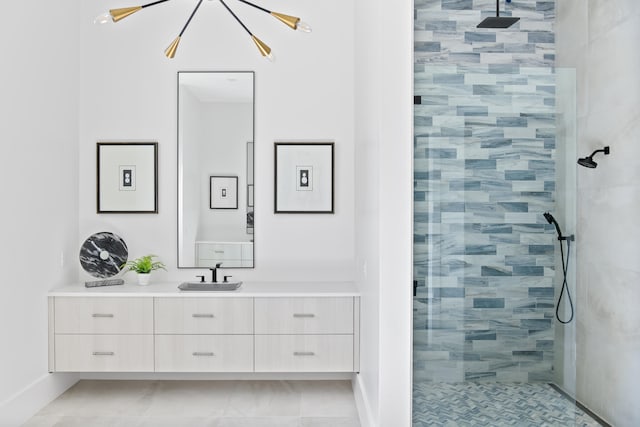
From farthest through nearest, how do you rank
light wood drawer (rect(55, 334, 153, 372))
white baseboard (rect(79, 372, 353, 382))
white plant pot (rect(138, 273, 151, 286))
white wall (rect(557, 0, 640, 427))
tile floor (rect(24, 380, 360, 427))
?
white baseboard (rect(79, 372, 353, 382)), white plant pot (rect(138, 273, 151, 286)), light wood drawer (rect(55, 334, 153, 372)), tile floor (rect(24, 380, 360, 427)), white wall (rect(557, 0, 640, 427))

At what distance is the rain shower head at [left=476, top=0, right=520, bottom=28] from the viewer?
7.27ft

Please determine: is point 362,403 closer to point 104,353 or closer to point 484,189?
point 484,189

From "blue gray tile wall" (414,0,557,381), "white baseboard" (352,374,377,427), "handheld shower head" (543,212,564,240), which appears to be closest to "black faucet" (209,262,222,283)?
"white baseboard" (352,374,377,427)

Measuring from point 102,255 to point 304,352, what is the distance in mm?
1567

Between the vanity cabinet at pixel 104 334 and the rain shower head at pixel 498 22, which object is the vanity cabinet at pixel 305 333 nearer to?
the vanity cabinet at pixel 104 334

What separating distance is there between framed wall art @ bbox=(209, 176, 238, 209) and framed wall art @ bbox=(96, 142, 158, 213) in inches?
16.3

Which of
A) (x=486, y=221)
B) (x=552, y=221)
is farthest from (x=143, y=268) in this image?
(x=552, y=221)

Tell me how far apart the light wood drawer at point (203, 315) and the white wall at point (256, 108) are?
49 centimetres

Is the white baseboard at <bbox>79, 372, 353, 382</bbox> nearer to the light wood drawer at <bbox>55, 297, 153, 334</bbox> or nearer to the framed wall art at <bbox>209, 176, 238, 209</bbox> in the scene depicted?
the light wood drawer at <bbox>55, 297, 153, 334</bbox>

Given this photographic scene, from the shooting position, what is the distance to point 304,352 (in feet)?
11.1

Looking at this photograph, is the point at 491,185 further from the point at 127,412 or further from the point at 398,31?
the point at 127,412

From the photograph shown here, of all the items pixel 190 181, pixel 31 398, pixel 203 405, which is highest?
pixel 190 181

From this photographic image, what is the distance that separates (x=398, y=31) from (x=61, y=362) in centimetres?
284

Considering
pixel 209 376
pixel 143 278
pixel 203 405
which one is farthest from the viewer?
pixel 209 376
